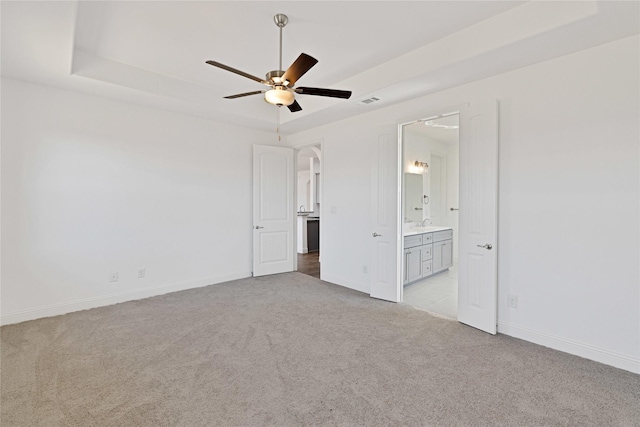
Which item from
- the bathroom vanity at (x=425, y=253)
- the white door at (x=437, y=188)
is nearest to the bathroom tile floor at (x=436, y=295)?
the bathroom vanity at (x=425, y=253)

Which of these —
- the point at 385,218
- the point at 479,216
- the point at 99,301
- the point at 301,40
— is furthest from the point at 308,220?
the point at 301,40

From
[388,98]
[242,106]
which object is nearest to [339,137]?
[388,98]

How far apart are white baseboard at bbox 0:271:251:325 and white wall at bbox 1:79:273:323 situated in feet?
0.04

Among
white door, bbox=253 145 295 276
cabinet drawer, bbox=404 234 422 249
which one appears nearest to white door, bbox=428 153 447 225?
cabinet drawer, bbox=404 234 422 249

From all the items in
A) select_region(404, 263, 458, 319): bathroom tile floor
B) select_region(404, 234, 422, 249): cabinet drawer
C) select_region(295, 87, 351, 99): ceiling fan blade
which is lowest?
select_region(404, 263, 458, 319): bathroom tile floor

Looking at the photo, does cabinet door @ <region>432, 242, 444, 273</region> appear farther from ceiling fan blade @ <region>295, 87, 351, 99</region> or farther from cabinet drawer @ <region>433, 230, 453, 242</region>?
ceiling fan blade @ <region>295, 87, 351, 99</region>

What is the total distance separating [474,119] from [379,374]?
2627mm

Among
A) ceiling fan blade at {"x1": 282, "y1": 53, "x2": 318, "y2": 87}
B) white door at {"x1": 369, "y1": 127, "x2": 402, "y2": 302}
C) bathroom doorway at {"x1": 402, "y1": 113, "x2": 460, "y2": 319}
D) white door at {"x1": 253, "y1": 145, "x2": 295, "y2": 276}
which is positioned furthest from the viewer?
white door at {"x1": 253, "y1": 145, "x2": 295, "y2": 276}

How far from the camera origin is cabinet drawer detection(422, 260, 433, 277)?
4936mm

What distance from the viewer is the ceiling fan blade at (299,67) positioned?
216cm

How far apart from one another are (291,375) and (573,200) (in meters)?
2.77

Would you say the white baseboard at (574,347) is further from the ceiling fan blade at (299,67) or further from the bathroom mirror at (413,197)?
the ceiling fan blade at (299,67)

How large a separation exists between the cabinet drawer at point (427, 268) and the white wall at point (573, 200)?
189 centimetres

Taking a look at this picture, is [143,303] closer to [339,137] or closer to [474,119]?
[339,137]
